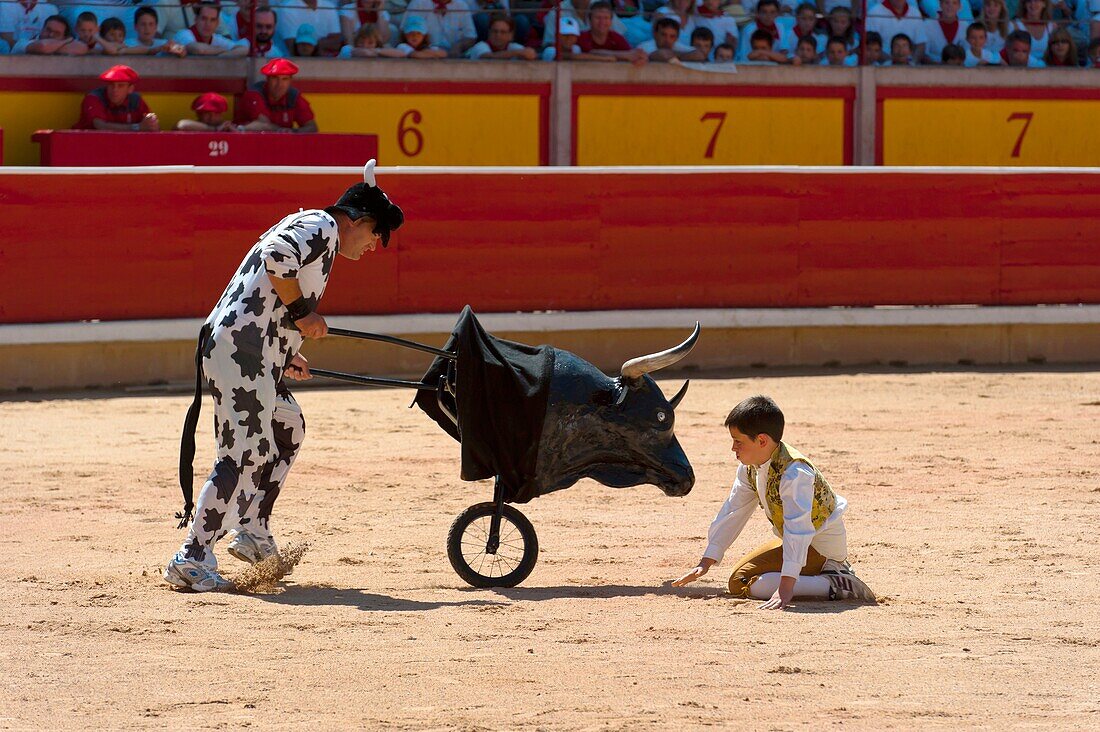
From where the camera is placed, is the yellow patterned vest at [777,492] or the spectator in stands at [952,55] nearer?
the yellow patterned vest at [777,492]

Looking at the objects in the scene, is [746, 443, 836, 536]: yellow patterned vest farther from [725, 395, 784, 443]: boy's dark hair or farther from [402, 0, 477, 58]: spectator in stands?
[402, 0, 477, 58]: spectator in stands

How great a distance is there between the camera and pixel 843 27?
610 inches

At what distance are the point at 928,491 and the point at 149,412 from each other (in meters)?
4.48

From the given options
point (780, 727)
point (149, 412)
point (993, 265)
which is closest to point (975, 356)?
point (993, 265)

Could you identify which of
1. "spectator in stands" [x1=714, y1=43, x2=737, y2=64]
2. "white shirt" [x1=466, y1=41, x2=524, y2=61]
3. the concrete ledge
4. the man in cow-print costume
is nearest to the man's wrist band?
the man in cow-print costume

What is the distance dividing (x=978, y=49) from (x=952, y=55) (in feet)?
0.92

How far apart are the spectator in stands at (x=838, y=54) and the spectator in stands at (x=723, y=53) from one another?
3.14ft

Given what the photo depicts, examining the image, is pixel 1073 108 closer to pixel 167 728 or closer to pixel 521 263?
pixel 521 263

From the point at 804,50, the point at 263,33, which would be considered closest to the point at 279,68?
the point at 263,33

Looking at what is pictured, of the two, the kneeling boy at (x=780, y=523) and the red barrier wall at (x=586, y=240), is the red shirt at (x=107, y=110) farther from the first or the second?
the kneeling boy at (x=780, y=523)

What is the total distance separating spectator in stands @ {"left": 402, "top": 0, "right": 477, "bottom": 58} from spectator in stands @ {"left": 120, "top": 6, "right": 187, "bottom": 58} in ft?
6.42

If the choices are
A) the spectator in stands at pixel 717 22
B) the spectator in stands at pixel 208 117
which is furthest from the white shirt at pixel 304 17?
the spectator in stands at pixel 717 22

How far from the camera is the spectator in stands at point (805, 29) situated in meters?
15.4

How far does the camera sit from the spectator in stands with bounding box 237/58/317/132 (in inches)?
512
